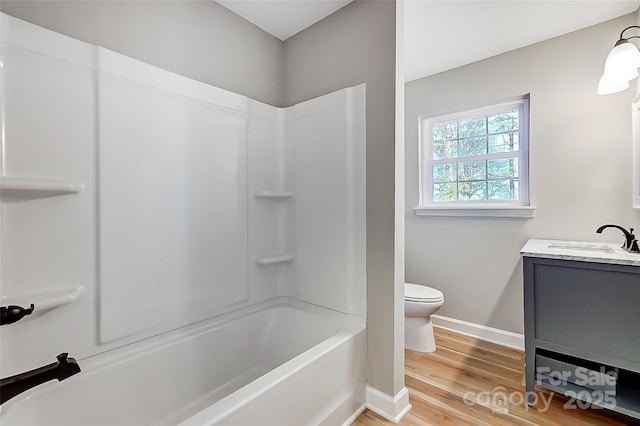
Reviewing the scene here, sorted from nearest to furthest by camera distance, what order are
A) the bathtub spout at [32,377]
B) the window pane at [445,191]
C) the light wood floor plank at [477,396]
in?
the bathtub spout at [32,377]
the light wood floor plank at [477,396]
the window pane at [445,191]

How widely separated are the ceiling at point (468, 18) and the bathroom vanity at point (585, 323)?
1547mm

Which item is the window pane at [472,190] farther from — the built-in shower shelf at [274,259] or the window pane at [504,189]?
the built-in shower shelf at [274,259]

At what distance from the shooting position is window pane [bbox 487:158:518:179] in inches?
94.6

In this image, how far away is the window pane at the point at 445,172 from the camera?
8.91 ft

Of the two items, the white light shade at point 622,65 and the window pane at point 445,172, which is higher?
the white light shade at point 622,65

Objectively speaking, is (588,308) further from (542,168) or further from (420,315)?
(542,168)

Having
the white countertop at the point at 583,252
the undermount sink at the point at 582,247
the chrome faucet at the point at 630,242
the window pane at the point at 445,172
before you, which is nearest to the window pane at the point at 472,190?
the window pane at the point at 445,172

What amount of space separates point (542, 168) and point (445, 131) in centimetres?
88

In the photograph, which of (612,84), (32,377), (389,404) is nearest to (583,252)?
(612,84)

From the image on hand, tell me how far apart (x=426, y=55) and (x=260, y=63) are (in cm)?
139

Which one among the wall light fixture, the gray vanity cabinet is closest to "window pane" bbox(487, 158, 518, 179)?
the wall light fixture

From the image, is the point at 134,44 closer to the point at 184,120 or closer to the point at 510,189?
the point at 184,120

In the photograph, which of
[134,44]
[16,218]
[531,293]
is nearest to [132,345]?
[16,218]

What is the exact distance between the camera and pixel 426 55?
2.40 m
